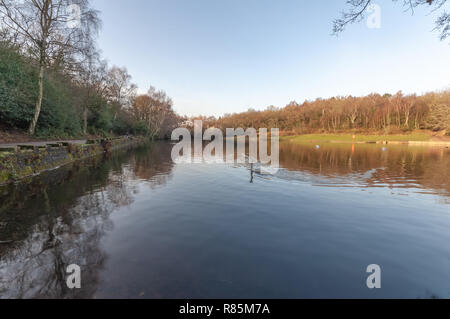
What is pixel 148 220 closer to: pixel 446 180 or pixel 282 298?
pixel 282 298

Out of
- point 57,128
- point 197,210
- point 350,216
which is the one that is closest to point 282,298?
point 197,210

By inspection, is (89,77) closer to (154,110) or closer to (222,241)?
(222,241)

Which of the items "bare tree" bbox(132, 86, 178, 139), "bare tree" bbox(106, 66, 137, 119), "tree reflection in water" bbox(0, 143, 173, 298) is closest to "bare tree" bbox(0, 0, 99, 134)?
"tree reflection in water" bbox(0, 143, 173, 298)

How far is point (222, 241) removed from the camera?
4.48 meters

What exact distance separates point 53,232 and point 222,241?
3.92 metres

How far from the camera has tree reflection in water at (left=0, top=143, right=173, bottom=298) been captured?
308 cm

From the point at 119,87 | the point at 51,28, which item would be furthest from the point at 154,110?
the point at 51,28

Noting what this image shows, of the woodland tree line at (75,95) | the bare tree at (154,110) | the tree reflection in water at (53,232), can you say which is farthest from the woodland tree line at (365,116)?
the tree reflection in water at (53,232)

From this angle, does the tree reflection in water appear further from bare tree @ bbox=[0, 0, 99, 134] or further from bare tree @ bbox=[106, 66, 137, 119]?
bare tree @ bbox=[106, 66, 137, 119]

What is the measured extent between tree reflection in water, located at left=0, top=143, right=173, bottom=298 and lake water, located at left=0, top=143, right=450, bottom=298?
24 mm

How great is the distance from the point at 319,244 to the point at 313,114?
264ft
